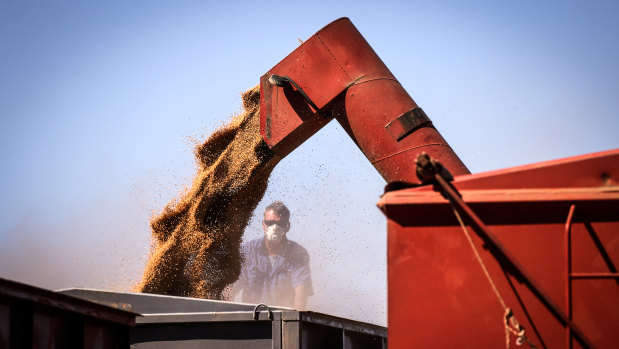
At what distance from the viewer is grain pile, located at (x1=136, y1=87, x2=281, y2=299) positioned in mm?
5582

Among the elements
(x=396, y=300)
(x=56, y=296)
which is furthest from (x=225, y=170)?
(x=396, y=300)

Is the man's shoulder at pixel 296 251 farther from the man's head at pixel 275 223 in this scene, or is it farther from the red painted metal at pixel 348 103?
the red painted metal at pixel 348 103

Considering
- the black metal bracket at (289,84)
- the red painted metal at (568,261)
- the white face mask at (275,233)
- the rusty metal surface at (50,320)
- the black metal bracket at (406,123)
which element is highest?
the black metal bracket at (289,84)

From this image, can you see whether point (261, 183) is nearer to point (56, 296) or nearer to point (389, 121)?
point (389, 121)

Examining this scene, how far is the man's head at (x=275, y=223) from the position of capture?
27.9 ft

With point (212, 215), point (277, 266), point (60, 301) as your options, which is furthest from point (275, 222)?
point (60, 301)

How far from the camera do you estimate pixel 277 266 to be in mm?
8469

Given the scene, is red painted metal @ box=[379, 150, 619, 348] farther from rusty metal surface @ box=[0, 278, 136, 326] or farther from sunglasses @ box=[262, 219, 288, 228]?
sunglasses @ box=[262, 219, 288, 228]

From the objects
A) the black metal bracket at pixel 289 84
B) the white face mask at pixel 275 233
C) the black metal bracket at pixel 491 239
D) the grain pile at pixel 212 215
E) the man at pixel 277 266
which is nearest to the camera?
the black metal bracket at pixel 491 239

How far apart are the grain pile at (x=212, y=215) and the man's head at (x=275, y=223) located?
8.77ft

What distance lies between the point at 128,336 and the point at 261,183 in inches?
85.1

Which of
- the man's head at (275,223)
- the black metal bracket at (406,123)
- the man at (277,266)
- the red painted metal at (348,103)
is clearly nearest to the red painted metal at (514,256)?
the red painted metal at (348,103)

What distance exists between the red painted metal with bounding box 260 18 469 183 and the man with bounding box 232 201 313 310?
10.4 ft

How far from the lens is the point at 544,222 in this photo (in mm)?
2826
